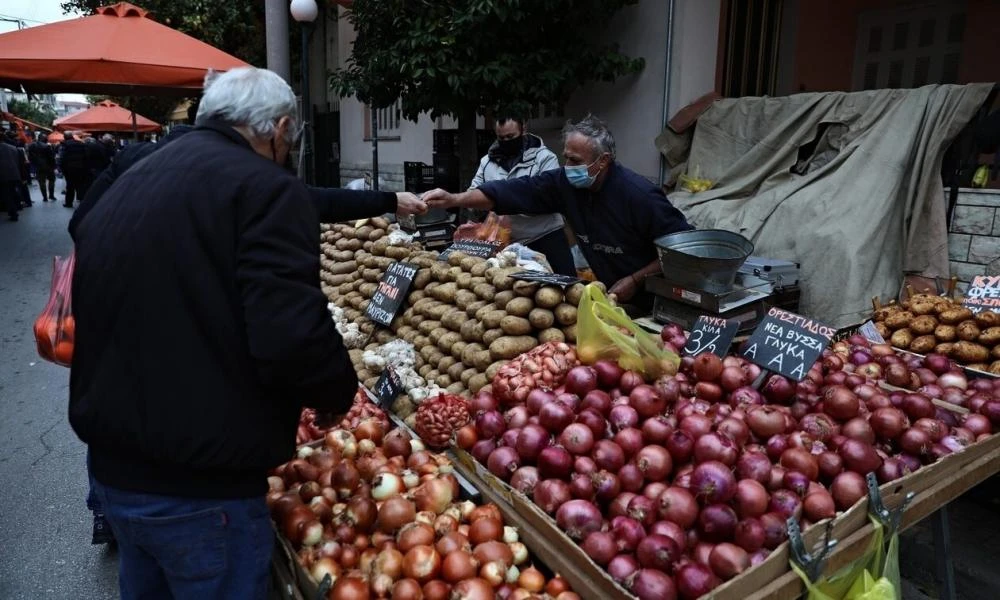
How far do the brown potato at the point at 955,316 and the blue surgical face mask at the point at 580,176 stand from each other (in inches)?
89.3

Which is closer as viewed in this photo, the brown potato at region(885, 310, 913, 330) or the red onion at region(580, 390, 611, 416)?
the red onion at region(580, 390, 611, 416)

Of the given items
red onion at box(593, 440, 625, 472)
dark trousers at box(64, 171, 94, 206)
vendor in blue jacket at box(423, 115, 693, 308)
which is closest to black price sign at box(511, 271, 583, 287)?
vendor in blue jacket at box(423, 115, 693, 308)

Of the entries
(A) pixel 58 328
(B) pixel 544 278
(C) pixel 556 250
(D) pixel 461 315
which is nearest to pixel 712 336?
(B) pixel 544 278

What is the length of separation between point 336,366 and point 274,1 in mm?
10119

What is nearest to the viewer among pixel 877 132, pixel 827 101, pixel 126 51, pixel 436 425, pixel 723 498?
pixel 723 498

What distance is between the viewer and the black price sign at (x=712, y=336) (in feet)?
9.48

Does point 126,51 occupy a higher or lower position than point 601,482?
higher

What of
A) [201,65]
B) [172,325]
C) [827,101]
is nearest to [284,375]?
[172,325]

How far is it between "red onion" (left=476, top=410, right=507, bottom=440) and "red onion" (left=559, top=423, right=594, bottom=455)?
303 millimetres

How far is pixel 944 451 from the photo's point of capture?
2455 mm

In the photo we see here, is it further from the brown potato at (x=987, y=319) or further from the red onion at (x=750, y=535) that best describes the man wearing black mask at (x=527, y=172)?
the red onion at (x=750, y=535)

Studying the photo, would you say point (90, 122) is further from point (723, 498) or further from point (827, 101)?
point (723, 498)

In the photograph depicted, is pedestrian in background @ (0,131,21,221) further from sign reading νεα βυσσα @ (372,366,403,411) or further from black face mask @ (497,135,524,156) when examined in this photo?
sign reading νεα βυσσα @ (372,366,403,411)

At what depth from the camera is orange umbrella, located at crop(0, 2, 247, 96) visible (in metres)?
6.98
